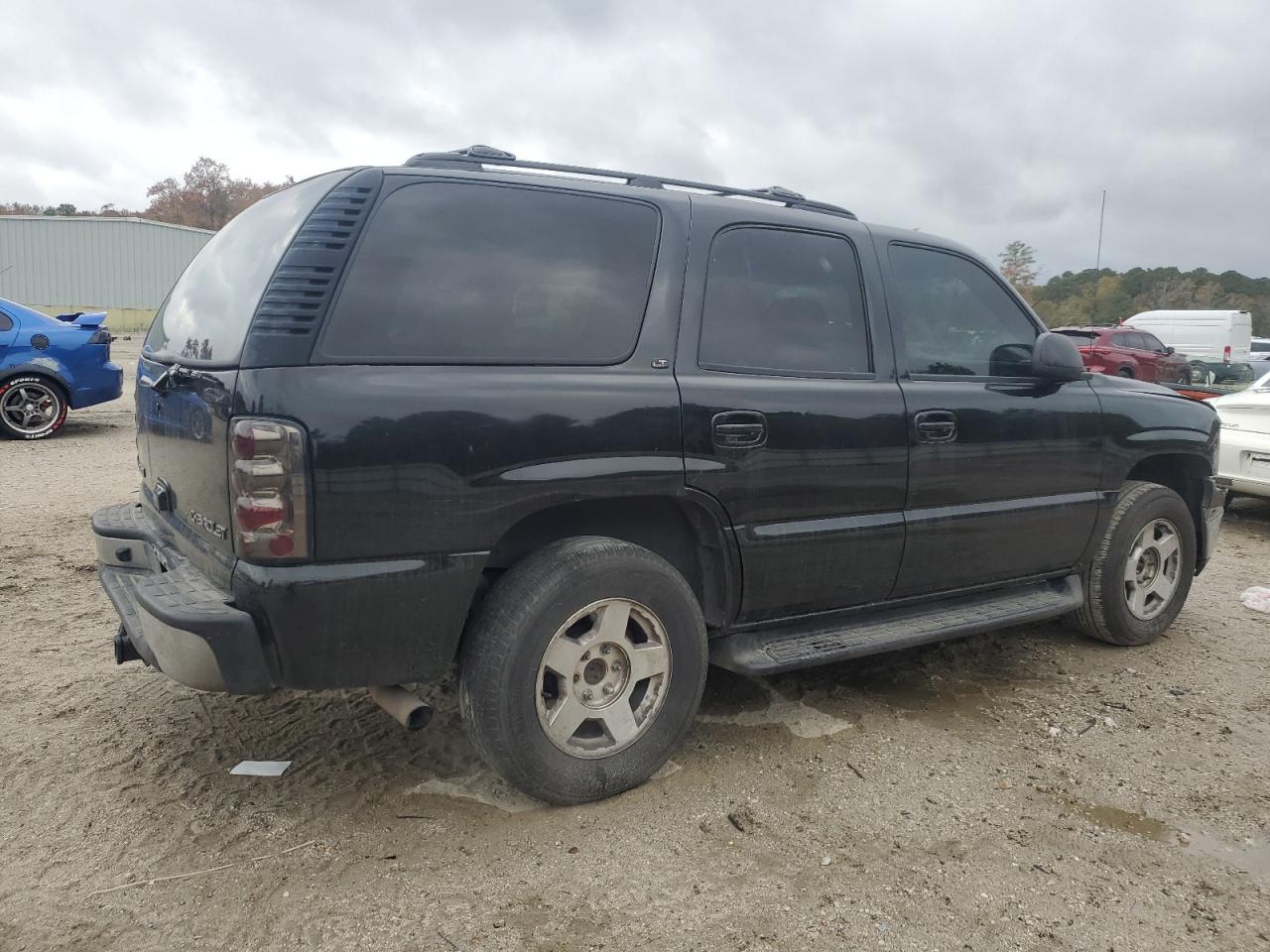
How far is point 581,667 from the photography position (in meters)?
2.88

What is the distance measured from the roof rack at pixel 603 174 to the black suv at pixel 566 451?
14 millimetres

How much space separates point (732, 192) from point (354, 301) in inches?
63.1

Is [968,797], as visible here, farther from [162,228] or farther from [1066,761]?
[162,228]

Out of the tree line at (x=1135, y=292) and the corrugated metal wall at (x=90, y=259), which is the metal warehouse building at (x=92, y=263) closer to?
the corrugated metal wall at (x=90, y=259)

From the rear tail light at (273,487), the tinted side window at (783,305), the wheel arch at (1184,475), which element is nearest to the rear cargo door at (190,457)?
the rear tail light at (273,487)

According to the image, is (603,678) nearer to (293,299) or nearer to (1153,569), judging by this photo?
(293,299)

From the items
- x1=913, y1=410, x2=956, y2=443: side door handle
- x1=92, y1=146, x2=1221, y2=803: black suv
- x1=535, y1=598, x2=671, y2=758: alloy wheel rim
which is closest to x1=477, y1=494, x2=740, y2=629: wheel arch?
x1=92, y1=146, x2=1221, y2=803: black suv

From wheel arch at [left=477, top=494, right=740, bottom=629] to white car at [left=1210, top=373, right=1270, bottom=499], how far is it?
5.78 meters

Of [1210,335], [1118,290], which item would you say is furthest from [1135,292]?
[1210,335]

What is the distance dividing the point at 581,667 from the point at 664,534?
1.79 ft

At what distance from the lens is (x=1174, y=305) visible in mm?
48750

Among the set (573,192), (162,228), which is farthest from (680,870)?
(162,228)

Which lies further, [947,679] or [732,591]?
[947,679]

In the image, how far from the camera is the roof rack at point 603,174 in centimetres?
302
